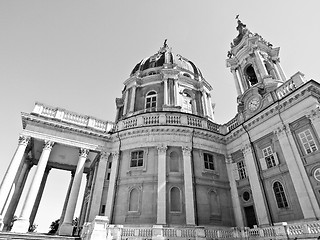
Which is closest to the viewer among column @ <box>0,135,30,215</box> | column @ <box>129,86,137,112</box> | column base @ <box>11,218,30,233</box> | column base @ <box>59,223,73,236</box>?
column base @ <box>11,218,30,233</box>

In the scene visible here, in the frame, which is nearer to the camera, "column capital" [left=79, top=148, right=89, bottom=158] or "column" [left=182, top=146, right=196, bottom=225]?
"column" [left=182, top=146, right=196, bottom=225]

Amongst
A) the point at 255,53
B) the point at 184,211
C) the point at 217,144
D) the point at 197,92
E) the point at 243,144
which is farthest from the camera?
the point at 197,92

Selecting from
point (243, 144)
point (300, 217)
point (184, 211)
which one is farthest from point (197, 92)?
Answer: point (300, 217)

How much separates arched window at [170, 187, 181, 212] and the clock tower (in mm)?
9387

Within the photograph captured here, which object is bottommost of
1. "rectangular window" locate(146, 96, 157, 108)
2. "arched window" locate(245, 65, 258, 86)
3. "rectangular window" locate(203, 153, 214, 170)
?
"rectangular window" locate(203, 153, 214, 170)

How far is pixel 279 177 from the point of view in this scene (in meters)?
15.5

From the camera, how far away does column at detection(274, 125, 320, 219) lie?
42.1 feet

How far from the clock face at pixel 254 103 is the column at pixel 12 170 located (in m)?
19.4

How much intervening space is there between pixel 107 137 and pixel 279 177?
1451 cm

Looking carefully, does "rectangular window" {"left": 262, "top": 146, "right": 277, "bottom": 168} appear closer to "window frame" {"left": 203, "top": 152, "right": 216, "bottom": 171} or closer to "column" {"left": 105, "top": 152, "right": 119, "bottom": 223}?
"window frame" {"left": 203, "top": 152, "right": 216, "bottom": 171}

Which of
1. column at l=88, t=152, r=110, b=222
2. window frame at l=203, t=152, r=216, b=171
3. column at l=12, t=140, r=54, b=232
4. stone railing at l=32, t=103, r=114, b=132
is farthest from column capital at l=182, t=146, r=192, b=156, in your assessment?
column at l=12, t=140, r=54, b=232

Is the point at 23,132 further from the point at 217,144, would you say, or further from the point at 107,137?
the point at 217,144

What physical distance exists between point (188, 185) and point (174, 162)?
96.0 inches

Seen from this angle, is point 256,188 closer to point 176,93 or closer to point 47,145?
point 176,93
